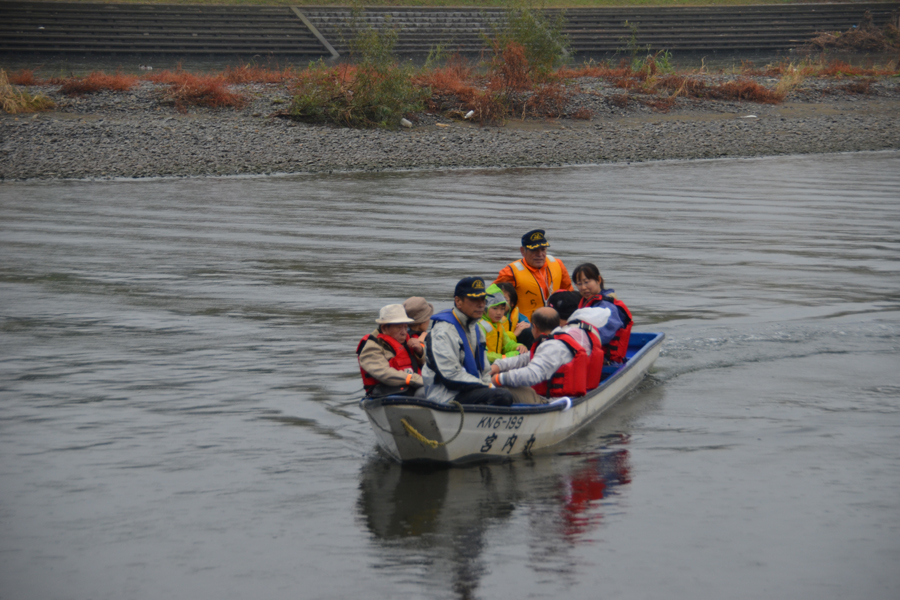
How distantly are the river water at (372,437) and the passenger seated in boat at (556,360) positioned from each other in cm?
60

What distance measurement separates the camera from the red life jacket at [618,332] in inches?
335

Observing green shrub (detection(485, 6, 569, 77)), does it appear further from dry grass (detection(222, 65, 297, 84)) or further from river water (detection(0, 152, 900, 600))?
river water (detection(0, 152, 900, 600))

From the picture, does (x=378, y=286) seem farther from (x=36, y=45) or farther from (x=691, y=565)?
(x=36, y=45)

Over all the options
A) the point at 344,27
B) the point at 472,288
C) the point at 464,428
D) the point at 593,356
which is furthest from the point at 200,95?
the point at 464,428

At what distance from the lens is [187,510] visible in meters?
6.45

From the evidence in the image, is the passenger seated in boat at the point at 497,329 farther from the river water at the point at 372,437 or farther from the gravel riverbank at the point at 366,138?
the gravel riverbank at the point at 366,138

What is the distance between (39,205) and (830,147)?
21283mm

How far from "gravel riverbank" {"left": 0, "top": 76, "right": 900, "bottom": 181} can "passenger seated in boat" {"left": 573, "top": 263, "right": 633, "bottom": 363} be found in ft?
49.8

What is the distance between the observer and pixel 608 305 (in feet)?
27.8

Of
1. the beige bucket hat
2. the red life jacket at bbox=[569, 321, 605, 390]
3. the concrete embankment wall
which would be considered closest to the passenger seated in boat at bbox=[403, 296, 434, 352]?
the beige bucket hat

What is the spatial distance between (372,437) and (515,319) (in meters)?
1.77

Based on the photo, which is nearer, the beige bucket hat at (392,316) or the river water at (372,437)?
the river water at (372,437)

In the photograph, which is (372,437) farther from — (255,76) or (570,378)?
(255,76)

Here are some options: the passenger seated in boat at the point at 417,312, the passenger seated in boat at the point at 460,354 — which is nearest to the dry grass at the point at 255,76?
the passenger seated in boat at the point at 417,312
